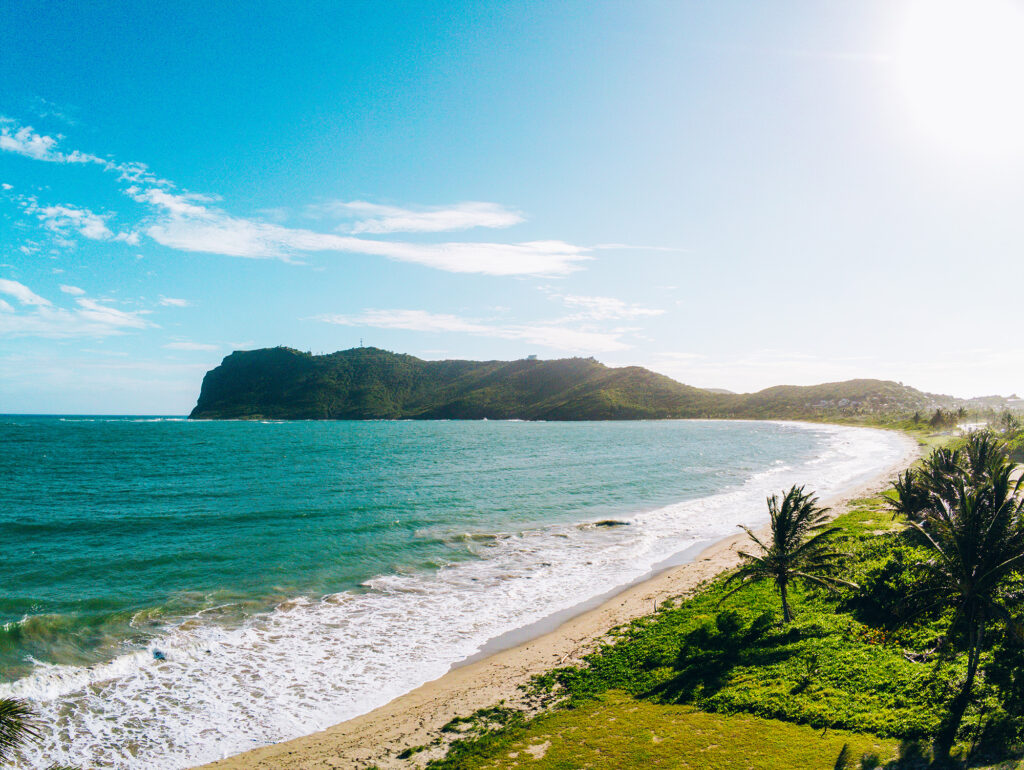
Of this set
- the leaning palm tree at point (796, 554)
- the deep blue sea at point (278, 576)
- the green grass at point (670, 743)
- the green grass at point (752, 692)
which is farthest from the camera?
the leaning palm tree at point (796, 554)

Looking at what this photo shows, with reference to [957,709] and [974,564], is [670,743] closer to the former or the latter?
[957,709]

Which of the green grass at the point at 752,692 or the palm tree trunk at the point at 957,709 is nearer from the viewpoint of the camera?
the palm tree trunk at the point at 957,709

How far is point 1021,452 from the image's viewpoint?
64938mm

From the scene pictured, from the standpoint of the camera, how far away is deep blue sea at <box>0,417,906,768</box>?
59.1ft

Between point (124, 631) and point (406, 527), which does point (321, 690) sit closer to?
point (124, 631)

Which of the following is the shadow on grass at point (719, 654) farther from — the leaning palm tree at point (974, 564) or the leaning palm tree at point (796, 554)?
the leaning palm tree at point (974, 564)

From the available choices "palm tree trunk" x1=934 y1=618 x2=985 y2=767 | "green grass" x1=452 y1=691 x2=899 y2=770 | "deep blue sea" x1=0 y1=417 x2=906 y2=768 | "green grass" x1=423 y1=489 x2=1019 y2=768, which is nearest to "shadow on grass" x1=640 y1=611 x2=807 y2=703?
"green grass" x1=423 y1=489 x2=1019 y2=768

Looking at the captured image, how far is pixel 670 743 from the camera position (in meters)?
13.3

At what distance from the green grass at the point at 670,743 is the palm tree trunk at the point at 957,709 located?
0.90 metres

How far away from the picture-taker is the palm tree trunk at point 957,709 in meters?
11.7

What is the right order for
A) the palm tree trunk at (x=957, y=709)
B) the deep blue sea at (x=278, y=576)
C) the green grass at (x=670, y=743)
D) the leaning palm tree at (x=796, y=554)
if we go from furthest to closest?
the leaning palm tree at (x=796, y=554)
the deep blue sea at (x=278, y=576)
the green grass at (x=670, y=743)
the palm tree trunk at (x=957, y=709)

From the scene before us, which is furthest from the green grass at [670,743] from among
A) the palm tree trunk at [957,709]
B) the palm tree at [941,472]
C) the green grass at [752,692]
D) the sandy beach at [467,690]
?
the palm tree at [941,472]

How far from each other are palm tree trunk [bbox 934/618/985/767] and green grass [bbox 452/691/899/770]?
35.4 inches

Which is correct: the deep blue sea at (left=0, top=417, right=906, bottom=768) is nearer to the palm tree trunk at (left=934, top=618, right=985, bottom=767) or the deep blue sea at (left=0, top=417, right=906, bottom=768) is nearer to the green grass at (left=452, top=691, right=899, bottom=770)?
the green grass at (left=452, top=691, right=899, bottom=770)
